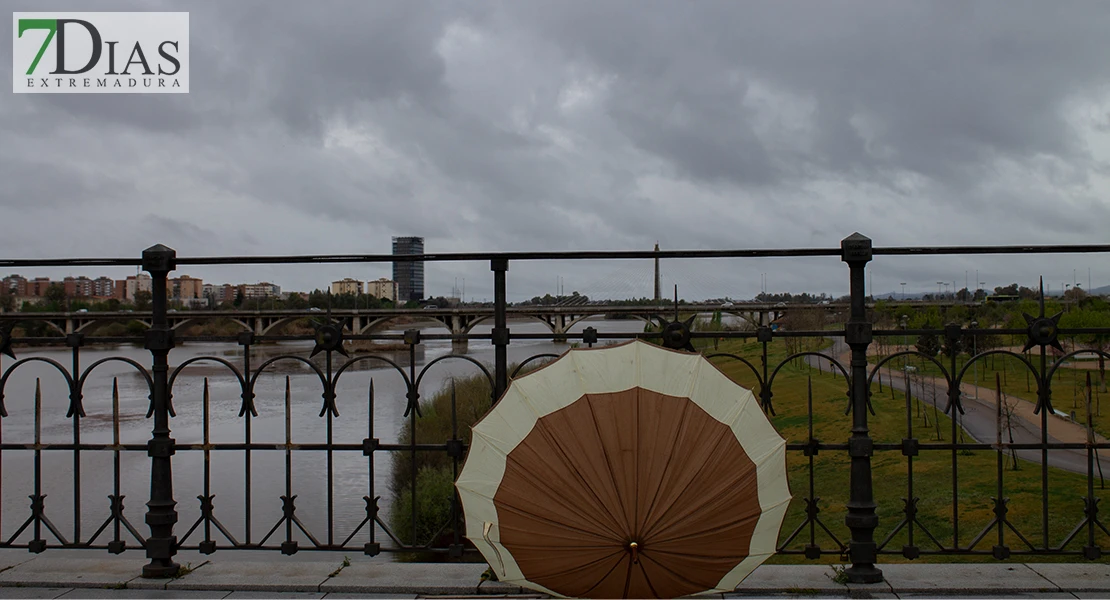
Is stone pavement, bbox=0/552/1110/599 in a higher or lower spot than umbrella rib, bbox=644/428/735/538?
lower

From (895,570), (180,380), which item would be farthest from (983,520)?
(180,380)

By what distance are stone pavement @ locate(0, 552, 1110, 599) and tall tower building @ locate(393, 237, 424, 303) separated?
195 centimetres

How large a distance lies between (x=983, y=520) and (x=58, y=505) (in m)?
22.2

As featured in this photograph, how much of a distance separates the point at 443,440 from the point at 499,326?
13876 millimetres

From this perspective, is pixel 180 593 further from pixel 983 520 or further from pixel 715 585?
pixel 983 520

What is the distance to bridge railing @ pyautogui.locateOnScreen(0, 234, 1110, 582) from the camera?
3873 mm

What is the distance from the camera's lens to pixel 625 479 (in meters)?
2.49

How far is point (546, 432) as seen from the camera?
2.62 m

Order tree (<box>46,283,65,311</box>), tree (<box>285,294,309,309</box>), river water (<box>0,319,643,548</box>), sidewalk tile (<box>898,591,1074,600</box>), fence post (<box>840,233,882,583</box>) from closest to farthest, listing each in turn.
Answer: sidewalk tile (<box>898,591,1074,600</box>), fence post (<box>840,233,882,583</box>), tree (<box>46,283,65,311</box>), tree (<box>285,294,309,309</box>), river water (<box>0,319,643,548</box>)

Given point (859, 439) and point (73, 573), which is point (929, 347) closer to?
point (859, 439)

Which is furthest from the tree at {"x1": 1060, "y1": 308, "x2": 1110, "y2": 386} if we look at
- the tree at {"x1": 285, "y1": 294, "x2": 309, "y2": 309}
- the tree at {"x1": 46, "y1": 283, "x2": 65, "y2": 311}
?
the tree at {"x1": 46, "y1": 283, "x2": 65, "y2": 311}

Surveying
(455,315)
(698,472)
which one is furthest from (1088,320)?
(455,315)

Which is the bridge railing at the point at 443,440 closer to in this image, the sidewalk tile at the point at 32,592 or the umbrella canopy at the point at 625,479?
the sidewalk tile at the point at 32,592

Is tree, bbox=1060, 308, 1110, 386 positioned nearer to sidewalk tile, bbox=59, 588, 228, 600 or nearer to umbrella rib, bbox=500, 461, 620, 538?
umbrella rib, bbox=500, 461, 620, 538
